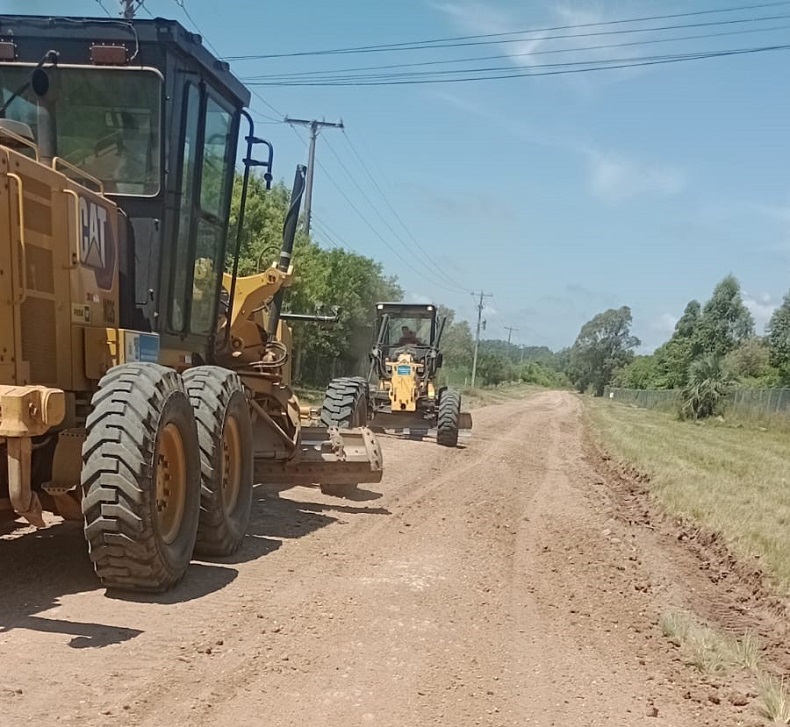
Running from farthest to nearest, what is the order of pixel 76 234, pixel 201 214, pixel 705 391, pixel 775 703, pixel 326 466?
pixel 705 391, pixel 326 466, pixel 201 214, pixel 76 234, pixel 775 703

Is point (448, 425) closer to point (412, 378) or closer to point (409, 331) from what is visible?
point (412, 378)

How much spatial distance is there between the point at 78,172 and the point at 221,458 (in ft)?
7.50

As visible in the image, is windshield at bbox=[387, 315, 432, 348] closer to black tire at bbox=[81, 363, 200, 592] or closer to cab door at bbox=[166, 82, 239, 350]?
cab door at bbox=[166, 82, 239, 350]

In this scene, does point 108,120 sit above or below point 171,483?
above

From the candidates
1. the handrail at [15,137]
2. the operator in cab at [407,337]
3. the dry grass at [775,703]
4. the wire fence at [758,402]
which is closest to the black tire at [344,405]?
the handrail at [15,137]

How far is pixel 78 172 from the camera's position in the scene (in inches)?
234

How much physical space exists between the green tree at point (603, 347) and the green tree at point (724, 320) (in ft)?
176

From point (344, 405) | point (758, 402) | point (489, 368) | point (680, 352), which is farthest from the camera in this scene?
point (489, 368)

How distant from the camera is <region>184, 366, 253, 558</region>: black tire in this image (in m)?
6.40

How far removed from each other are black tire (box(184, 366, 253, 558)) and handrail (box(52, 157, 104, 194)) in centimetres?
156

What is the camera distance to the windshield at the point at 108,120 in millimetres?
6348

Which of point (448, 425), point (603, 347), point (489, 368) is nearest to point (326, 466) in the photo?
point (448, 425)

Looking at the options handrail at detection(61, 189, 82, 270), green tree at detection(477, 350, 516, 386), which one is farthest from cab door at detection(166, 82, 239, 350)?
green tree at detection(477, 350, 516, 386)

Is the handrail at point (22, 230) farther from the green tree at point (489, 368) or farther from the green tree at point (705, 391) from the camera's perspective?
the green tree at point (489, 368)
